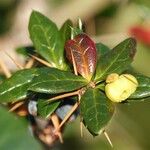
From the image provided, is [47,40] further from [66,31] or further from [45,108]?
[45,108]

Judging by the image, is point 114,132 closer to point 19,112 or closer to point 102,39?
point 102,39

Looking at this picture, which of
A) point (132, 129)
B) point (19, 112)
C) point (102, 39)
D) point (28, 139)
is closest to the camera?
point (28, 139)

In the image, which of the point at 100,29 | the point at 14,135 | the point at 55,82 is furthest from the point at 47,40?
the point at 100,29

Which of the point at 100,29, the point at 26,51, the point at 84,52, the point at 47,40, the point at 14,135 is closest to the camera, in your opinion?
the point at 14,135

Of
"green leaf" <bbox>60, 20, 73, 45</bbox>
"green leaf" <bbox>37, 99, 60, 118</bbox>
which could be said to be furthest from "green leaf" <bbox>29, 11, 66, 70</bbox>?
"green leaf" <bbox>37, 99, 60, 118</bbox>

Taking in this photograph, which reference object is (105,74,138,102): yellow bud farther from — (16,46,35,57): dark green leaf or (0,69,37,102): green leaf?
(16,46,35,57): dark green leaf

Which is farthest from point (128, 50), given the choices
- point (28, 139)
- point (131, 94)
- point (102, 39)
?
point (102, 39)

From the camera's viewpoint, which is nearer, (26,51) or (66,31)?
(66,31)
